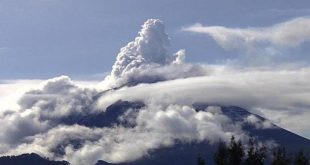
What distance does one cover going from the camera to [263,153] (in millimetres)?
199875

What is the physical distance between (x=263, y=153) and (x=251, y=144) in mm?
5482

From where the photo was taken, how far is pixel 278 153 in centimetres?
19512

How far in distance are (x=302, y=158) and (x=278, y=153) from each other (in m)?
7.28

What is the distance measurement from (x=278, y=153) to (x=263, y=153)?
19.9ft

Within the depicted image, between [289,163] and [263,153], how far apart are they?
854cm

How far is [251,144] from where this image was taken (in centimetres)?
19775

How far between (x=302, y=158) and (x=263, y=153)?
40.3ft

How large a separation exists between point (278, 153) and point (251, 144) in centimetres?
861

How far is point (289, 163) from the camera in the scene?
197 m

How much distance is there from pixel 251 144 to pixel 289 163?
507 inches
